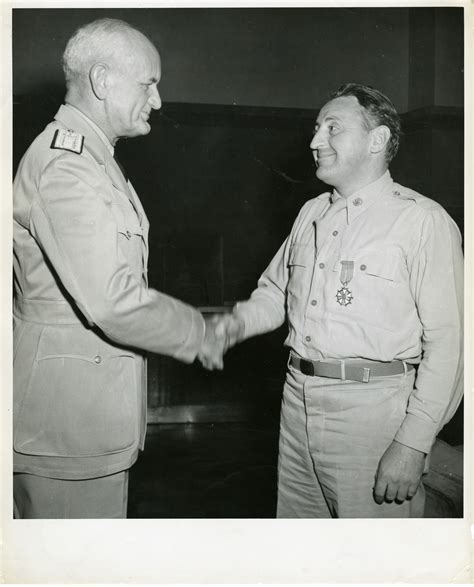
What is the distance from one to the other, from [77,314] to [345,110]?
926 millimetres

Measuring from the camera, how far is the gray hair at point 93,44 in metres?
1.52

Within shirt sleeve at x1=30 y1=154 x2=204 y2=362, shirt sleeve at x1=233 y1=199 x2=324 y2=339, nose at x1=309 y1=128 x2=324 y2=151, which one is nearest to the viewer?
shirt sleeve at x1=30 y1=154 x2=204 y2=362

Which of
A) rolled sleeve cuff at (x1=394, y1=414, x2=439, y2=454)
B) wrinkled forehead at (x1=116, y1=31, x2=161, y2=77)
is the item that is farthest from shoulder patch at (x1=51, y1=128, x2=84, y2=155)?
rolled sleeve cuff at (x1=394, y1=414, x2=439, y2=454)

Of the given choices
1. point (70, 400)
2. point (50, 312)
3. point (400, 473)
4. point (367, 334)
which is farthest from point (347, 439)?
point (50, 312)

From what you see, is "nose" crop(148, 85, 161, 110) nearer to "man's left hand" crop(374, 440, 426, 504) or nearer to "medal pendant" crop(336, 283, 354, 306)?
"medal pendant" crop(336, 283, 354, 306)

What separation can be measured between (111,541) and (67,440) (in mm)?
282

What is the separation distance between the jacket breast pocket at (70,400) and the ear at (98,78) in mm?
634

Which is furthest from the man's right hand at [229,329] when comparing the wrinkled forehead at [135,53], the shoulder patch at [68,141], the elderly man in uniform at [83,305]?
the wrinkled forehead at [135,53]

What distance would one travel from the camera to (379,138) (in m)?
1.64

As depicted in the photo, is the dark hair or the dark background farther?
the dark background

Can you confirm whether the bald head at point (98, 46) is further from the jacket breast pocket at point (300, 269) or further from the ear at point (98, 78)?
the jacket breast pocket at point (300, 269)

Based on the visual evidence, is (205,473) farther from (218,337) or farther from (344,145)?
(344,145)

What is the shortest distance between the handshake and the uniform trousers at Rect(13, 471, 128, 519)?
42 centimetres

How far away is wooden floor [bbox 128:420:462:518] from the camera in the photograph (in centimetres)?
274
